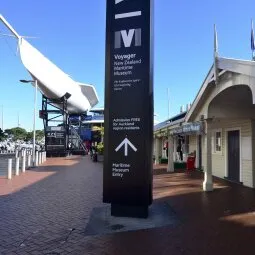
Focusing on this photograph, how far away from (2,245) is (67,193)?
602 cm

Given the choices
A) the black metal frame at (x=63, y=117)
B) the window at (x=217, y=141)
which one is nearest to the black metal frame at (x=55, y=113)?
the black metal frame at (x=63, y=117)

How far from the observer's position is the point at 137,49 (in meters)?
8.64

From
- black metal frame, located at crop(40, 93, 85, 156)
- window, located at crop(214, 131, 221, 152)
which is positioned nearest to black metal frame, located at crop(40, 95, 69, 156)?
black metal frame, located at crop(40, 93, 85, 156)

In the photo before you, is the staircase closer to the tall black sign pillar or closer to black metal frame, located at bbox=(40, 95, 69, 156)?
black metal frame, located at bbox=(40, 95, 69, 156)

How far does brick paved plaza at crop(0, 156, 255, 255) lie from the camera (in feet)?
20.1

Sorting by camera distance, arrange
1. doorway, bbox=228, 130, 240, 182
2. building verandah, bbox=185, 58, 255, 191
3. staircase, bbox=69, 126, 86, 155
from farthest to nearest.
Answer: staircase, bbox=69, 126, 86, 155 < doorway, bbox=228, 130, 240, 182 < building verandah, bbox=185, 58, 255, 191

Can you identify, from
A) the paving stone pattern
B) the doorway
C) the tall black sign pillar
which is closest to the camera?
the paving stone pattern

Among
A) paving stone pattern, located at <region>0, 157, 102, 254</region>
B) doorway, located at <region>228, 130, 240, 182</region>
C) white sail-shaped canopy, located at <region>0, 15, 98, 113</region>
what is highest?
white sail-shaped canopy, located at <region>0, 15, 98, 113</region>

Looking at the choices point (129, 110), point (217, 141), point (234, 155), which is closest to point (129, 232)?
point (129, 110)

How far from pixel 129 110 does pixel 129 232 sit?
2.84 meters

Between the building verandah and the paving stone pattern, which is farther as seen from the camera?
the building verandah

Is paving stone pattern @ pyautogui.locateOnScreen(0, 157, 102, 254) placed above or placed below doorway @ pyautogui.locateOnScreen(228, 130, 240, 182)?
below

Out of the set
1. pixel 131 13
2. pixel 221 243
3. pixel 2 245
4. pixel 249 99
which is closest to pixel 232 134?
pixel 249 99

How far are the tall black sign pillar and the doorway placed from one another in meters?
7.45
